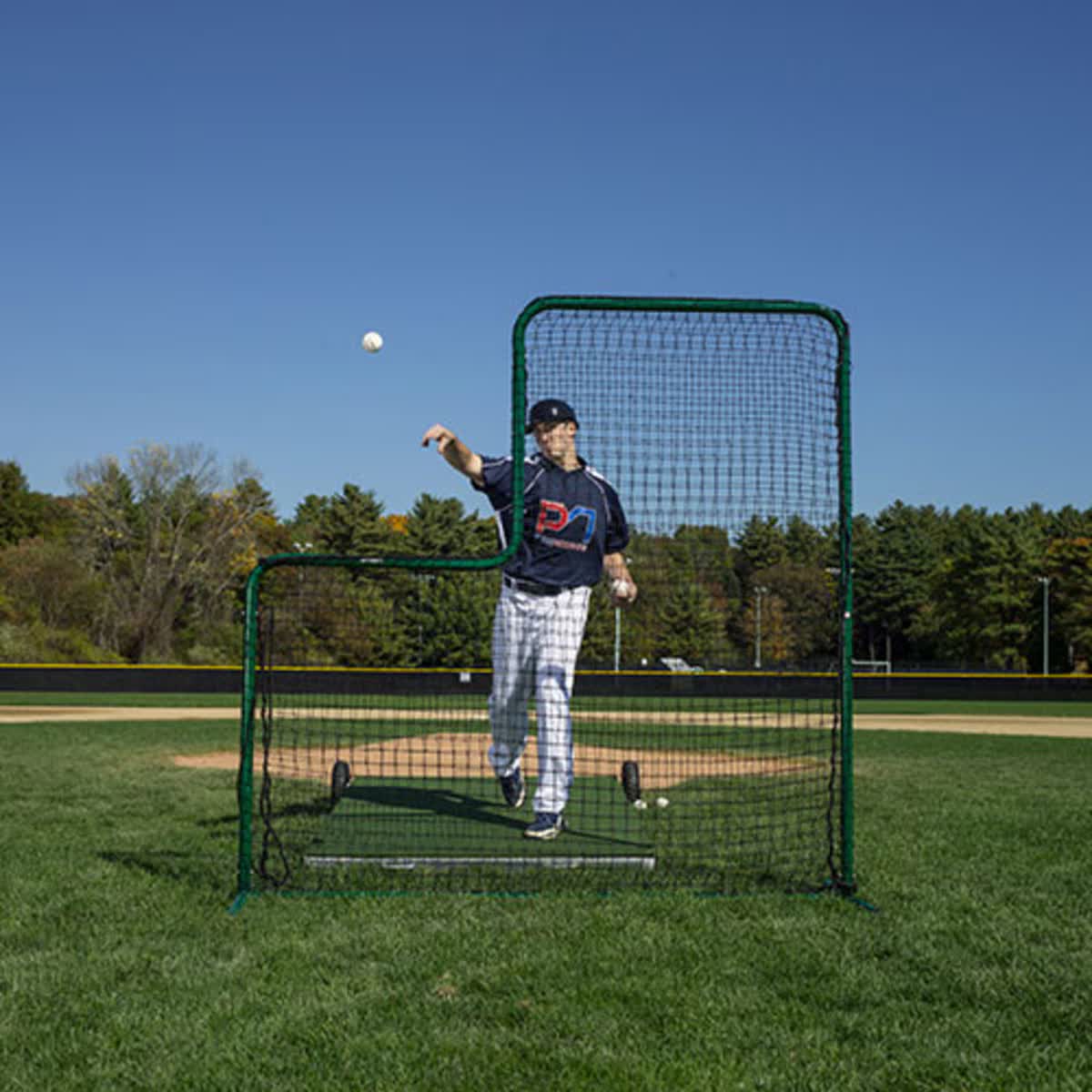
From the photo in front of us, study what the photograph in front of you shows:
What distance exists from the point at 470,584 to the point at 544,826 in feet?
8.49

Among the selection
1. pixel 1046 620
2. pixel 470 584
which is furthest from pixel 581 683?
pixel 1046 620

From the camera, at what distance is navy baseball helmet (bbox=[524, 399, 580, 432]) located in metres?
5.84

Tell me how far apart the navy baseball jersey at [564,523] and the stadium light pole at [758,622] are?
0.84 metres

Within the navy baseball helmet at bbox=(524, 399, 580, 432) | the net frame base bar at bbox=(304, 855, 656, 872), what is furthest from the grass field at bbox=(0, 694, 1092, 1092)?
the navy baseball helmet at bbox=(524, 399, 580, 432)

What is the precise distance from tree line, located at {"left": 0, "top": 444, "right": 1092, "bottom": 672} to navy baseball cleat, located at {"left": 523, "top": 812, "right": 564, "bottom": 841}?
38.3 inches

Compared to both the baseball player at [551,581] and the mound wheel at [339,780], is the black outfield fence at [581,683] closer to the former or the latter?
the mound wheel at [339,780]

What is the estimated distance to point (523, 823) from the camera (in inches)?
254

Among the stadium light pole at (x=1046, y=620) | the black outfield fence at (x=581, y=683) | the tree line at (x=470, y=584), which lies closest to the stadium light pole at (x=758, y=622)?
the tree line at (x=470, y=584)

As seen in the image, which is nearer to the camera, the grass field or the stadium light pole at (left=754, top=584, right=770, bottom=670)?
the grass field

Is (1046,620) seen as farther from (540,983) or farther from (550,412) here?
(540,983)

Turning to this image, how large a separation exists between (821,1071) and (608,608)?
3.68 meters

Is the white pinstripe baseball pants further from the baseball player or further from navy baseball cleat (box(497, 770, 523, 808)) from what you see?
navy baseball cleat (box(497, 770, 523, 808))

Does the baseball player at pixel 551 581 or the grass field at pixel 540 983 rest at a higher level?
the baseball player at pixel 551 581

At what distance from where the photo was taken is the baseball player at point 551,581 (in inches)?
231
